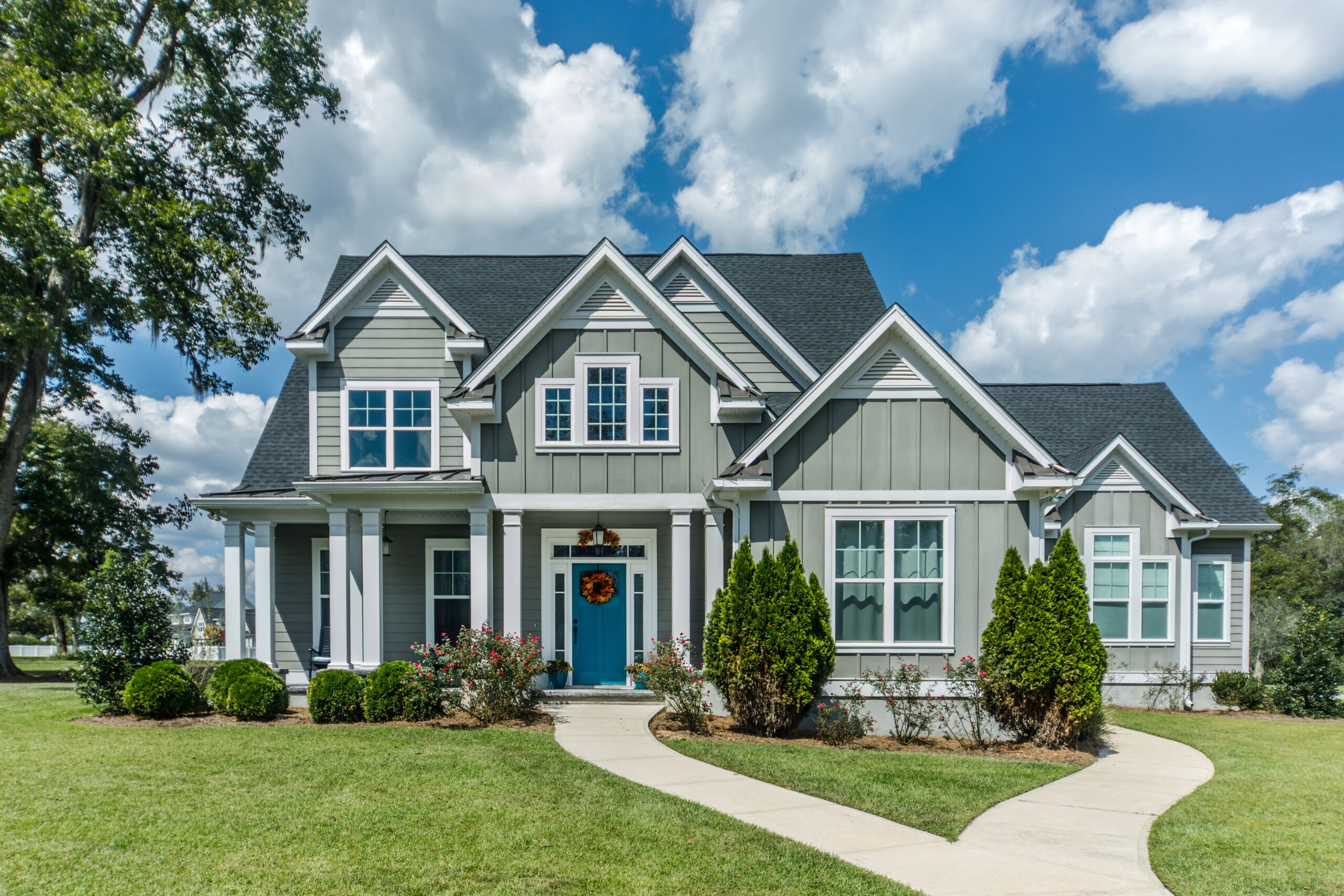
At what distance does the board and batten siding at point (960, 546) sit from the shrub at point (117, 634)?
30.8ft

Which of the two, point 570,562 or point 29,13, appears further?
point 29,13

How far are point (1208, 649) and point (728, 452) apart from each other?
1079 cm

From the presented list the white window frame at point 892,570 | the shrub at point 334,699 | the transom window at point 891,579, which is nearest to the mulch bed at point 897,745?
the white window frame at point 892,570

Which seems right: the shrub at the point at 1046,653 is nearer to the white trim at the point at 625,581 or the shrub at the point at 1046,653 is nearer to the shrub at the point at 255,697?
the white trim at the point at 625,581

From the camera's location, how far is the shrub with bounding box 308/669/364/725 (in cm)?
1079

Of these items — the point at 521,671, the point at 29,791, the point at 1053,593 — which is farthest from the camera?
the point at 521,671

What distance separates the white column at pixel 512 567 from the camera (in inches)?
478

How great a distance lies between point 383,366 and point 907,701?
34.7ft

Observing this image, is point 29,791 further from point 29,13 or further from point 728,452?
point 29,13

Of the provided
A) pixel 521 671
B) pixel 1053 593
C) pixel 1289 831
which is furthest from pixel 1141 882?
pixel 521 671

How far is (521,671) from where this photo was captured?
35.9ft

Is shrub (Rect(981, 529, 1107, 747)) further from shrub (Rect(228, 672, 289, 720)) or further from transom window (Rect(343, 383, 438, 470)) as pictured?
shrub (Rect(228, 672, 289, 720))

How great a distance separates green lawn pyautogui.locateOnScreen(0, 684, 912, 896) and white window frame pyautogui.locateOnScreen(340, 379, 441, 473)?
224 inches

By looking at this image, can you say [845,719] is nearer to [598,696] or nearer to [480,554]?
[598,696]
